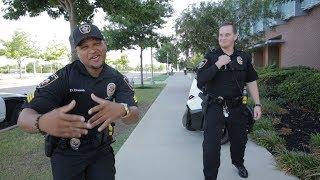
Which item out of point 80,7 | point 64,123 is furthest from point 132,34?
point 64,123

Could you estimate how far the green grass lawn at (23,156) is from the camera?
18.3 ft

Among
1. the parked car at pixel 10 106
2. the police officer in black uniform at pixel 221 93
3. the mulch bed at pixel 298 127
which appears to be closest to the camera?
the police officer in black uniform at pixel 221 93

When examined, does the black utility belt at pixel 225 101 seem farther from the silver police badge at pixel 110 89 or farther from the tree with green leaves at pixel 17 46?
the tree with green leaves at pixel 17 46

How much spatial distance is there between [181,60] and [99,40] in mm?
64365

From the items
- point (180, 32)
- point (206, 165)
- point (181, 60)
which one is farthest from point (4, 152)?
point (181, 60)

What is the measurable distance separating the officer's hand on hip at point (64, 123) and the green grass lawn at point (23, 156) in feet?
10.8

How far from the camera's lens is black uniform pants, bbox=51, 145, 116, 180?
2859 mm

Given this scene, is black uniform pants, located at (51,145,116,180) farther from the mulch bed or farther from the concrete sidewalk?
the mulch bed

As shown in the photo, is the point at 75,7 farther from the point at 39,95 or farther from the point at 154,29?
the point at 154,29

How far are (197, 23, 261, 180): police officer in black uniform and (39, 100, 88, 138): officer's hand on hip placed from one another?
97.2 inches

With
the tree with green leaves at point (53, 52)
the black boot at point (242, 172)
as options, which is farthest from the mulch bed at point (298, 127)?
the tree with green leaves at point (53, 52)

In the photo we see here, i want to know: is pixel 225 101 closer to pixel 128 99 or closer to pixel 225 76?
pixel 225 76

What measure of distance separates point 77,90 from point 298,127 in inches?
265

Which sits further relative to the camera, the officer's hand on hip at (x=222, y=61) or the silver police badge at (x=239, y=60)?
the silver police badge at (x=239, y=60)
